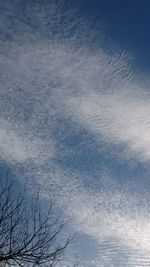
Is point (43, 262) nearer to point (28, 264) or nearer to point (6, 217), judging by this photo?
point (28, 264)


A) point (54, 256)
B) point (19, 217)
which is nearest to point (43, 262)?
point (54, 256)

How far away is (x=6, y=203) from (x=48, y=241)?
206 centimetres

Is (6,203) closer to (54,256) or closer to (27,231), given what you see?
(27,231)

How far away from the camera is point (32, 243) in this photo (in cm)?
2233

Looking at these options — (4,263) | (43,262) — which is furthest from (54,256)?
(4,263)

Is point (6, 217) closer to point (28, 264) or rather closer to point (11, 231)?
point (11, 231)

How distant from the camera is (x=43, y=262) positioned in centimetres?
2258

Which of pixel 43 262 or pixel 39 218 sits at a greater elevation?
pixel 39 218

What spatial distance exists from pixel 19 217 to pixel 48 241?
4.49 feet

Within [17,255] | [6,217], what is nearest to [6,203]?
[6,217]

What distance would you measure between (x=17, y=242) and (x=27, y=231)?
0.53 metres

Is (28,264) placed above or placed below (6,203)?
below

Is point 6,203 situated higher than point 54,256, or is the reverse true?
point 6,203

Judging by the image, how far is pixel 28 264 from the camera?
2262cm
